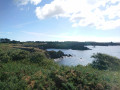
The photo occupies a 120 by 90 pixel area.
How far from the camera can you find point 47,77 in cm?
586

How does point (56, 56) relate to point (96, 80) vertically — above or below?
below

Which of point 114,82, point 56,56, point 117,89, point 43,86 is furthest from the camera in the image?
point 56,56

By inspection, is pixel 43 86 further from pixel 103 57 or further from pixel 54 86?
pixel 103 57

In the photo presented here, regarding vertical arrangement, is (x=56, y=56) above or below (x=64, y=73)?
below

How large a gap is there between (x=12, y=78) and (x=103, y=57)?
9.04 metres

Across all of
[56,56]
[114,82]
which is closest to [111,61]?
[114,82]

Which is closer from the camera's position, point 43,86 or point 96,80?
point 43,86

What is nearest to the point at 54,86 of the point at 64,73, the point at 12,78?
the point at 64,73

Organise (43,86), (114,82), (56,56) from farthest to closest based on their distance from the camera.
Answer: (56,56) → (114,82) → (43,86)

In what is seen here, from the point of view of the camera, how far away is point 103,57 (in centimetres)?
1188

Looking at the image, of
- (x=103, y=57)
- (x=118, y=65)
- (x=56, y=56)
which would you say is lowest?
(x=56, y=56)

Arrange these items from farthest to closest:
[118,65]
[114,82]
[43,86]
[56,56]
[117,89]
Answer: [56,56]
[118,65]
[114,82]
[117,89]
[43,86]

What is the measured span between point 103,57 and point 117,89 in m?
6.58

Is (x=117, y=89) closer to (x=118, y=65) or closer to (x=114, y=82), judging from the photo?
(x=114, y=82)
